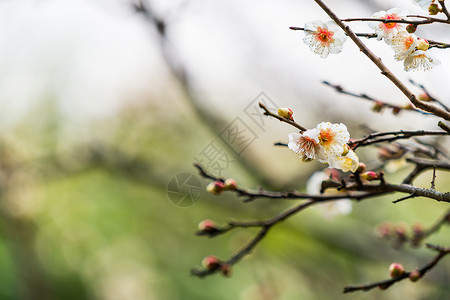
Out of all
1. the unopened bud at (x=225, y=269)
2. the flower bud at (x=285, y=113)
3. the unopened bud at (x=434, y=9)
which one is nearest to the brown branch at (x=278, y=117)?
the flower bud at (x=285, y=113)

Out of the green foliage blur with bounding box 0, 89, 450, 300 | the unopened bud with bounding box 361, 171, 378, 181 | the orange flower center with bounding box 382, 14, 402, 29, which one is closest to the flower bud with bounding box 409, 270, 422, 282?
the unopened bud with bounding box 361, 171, 378, 181

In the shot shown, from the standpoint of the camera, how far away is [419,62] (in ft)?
2.09

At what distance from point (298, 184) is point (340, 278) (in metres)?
1.02

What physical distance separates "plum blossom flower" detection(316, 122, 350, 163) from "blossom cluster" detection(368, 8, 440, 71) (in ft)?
0.50

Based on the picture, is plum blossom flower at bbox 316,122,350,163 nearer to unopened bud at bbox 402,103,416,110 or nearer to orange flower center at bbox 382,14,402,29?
orange flower center at bbox 382,14,402,29

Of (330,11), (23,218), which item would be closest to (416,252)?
(330,11)

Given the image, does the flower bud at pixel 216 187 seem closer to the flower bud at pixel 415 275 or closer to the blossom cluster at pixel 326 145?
the blossom cluster at pixel 326 145

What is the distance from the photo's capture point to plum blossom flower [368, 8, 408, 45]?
620 millimetres

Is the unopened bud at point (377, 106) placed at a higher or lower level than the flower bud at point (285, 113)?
higher

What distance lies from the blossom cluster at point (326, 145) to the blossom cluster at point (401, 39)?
0.15 meters

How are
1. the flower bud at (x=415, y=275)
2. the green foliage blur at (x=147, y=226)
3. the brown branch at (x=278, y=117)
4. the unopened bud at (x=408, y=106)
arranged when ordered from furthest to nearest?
1. the green foliage blur at (x=147, y=226)
2. the unopened bud at (x=408, y=106)
3. the flower bud at (x=415, y=275)
4. the brown branch at (x=278, y=117)

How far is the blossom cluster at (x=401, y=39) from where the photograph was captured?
0.62 meters

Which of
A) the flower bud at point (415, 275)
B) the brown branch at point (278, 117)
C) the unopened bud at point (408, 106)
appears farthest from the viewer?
the unopened bud at point (408, 106)

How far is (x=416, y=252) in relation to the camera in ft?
5.86
